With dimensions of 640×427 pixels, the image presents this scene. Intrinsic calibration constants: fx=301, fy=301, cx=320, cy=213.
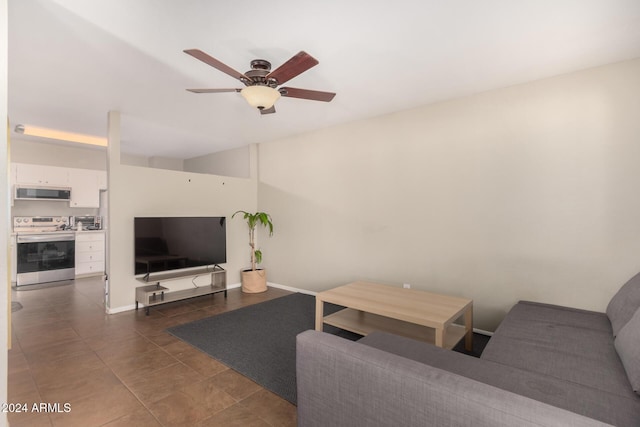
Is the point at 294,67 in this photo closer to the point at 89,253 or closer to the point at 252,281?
the point at 252,281

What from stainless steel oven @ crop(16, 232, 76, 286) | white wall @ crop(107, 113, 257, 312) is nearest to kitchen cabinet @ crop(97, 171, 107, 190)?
stainless steel oven @ crop(16, 232, 76, 286)

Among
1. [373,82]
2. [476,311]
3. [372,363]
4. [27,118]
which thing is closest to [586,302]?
[476,311]

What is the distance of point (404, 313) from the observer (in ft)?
7.95

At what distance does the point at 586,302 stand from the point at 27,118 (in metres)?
6.89

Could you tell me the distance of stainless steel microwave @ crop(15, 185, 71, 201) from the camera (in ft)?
17.1

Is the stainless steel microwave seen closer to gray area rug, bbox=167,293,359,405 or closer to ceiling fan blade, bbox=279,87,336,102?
gray area rug, bbox=167,293,359,405

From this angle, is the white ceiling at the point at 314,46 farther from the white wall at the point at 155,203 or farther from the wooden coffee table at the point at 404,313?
the wooden coffee table at the point at 404,313

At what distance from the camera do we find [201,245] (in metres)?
4.55

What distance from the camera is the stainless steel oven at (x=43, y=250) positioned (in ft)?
16.7

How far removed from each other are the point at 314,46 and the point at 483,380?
243cm

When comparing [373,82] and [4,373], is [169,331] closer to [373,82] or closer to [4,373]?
[4,373]

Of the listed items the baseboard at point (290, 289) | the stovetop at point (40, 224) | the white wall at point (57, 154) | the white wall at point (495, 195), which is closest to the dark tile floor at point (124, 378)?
the baseboard at point (290, 289)

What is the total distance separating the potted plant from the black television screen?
17.6 inches

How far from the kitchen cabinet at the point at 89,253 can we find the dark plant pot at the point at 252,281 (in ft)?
11.0
